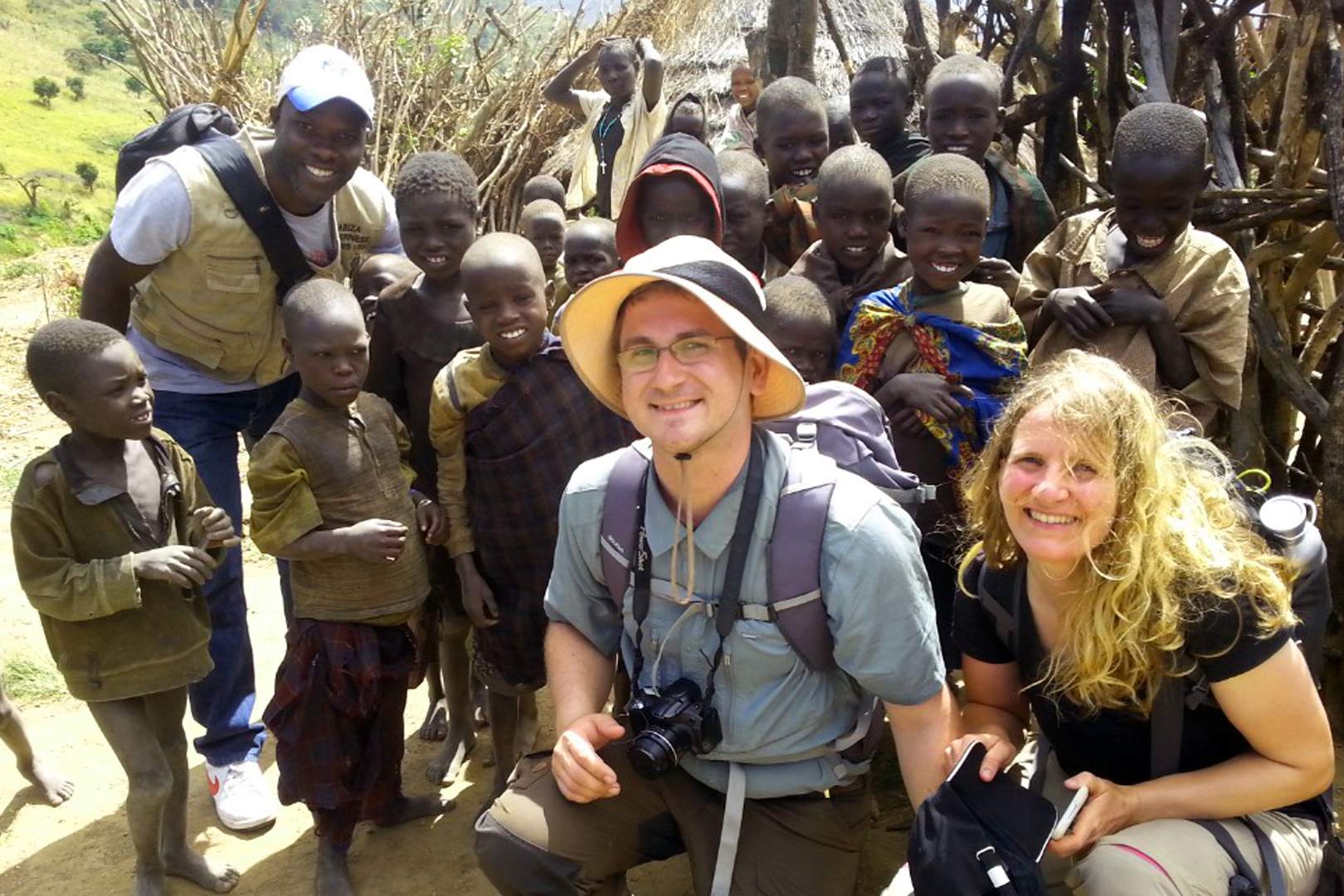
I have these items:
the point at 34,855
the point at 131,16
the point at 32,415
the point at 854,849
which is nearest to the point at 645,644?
the point at 854,849

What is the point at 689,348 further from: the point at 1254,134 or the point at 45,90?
the point at 45,90

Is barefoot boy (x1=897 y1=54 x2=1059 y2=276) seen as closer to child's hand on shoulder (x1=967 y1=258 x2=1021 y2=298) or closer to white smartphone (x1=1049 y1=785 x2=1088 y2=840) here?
child's hand on shoulder (x1=967 y1=258 x2=1021 y2=298)

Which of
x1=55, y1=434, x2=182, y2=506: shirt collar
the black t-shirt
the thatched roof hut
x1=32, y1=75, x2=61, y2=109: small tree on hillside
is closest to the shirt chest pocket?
x1=55, y1=434, x2=182, y2=506: shirt collar

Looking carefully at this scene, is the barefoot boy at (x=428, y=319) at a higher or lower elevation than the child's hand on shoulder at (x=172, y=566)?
higher

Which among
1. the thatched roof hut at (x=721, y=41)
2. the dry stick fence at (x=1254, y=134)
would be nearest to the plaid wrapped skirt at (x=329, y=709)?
the dry stick fence at (x=1254, y=134)

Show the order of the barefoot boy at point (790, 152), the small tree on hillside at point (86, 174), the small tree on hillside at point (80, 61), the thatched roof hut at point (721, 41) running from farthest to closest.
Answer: the small tree on hillside at point (80, 61), the small tree on hillside at point (86, 174), the thatched roof hut at point (721, 41), the barefoot boy at point (790, 152)

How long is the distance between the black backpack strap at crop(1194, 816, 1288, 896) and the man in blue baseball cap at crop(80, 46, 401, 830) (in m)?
2.67

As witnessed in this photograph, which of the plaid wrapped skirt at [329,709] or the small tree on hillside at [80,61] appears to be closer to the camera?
the plaid wrapped skirt at [329,709]

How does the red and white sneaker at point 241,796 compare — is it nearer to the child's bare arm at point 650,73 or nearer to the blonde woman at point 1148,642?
the blonde woman at point 1148,642

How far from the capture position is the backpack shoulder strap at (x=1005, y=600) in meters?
2.08

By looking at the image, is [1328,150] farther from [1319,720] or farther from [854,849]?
[854,849]

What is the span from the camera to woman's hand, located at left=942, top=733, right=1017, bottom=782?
1.87m

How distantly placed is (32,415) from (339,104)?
621 cm

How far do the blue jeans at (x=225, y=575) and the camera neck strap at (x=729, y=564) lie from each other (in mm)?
1694
